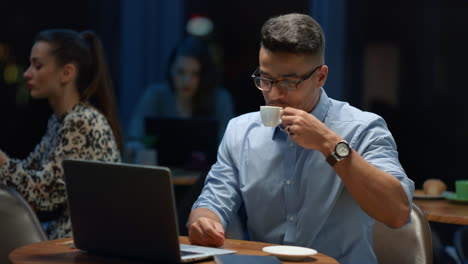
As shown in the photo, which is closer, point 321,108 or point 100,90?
point 321,108

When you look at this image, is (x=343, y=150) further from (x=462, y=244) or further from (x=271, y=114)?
(x=462, y=244)

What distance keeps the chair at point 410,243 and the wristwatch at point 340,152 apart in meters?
0.70

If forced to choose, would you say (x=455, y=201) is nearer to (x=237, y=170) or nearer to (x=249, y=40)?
(x=237, y=170)

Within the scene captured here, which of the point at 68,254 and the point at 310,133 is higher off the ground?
the point at 310,133

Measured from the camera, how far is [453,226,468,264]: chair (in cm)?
318

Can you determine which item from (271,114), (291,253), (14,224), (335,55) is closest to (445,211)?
(271,114)

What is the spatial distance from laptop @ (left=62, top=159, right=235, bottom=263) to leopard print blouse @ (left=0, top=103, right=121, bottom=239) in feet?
3.95

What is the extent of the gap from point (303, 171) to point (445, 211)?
1158 mm

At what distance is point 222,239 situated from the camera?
6.38 ft

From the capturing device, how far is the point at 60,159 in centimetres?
304

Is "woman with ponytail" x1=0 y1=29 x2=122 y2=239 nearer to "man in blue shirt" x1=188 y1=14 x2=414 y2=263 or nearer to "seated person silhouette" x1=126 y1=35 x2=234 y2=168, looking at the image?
"man in blue shirt" x1=188 y1=14 x2=414 y2=263

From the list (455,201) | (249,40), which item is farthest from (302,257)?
(249,40)

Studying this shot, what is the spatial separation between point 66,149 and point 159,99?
2734 millimetres

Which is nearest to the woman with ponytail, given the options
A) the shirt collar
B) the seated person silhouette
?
the shirt collar
